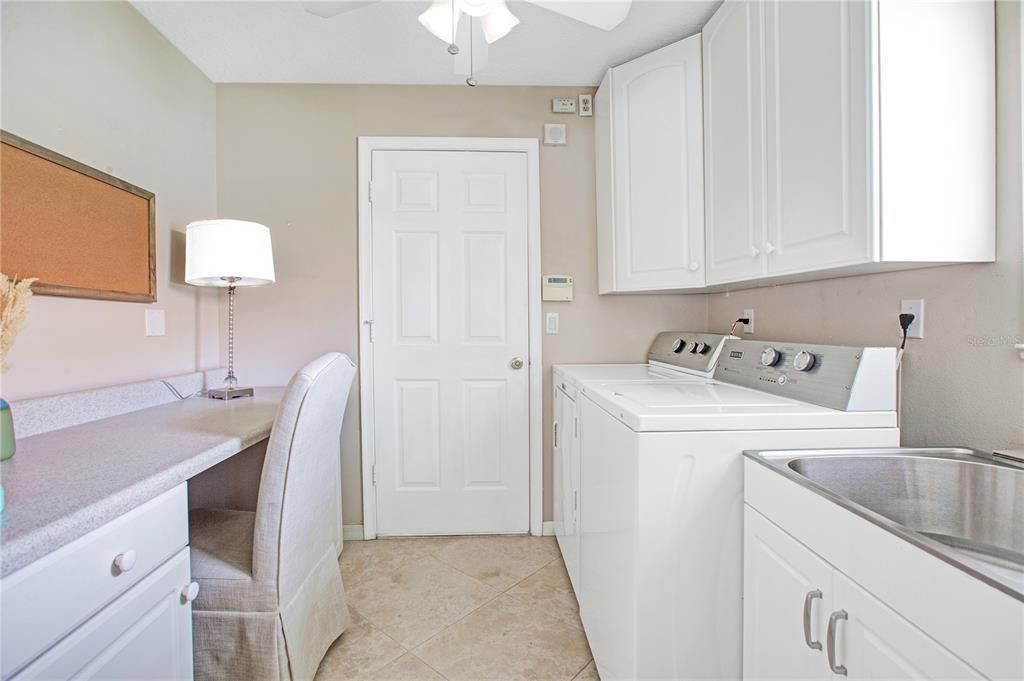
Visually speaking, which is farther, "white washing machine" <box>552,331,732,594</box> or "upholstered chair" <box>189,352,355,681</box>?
"white washing machine" <box>552,331,732,594</box>

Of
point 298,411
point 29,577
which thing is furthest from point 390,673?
point 29,577

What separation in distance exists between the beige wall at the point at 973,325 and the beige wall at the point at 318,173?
1.47 metres

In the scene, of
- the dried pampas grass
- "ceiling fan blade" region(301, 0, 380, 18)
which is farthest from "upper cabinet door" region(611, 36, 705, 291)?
the dried pampas grass

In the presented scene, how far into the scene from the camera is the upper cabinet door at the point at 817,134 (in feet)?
3.32

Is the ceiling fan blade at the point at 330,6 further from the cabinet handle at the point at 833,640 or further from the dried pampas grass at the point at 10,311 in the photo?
the cabinet handle at the point at 833,640

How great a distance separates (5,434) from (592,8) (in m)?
1.82

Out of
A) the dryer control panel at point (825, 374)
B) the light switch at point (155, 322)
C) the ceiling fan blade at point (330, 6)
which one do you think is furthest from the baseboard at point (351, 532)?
the ceiling fan blade at point (330, 6)

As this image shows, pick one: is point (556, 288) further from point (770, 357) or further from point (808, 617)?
point (808, 617)

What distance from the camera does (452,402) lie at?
7.38ft

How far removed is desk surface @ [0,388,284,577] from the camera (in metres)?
0.65

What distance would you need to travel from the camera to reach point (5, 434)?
2.98 feet

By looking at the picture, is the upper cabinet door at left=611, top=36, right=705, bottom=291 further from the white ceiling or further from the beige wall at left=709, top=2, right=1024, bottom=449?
the beige wall at left=709, top=2, right=1024, bottom=449

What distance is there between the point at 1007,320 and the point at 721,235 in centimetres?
79

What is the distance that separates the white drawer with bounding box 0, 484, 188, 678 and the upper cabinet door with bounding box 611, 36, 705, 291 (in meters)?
1.78
